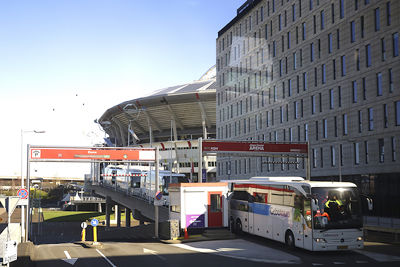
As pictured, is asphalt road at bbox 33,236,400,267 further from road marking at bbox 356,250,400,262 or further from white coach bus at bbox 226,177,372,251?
white coach bus at bbox 226,177,372,251

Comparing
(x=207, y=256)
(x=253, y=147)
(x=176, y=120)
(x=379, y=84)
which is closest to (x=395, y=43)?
(x=379, y=84)

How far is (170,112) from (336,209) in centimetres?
9522

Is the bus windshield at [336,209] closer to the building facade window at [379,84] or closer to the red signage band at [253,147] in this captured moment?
the red signage band at [253,147]

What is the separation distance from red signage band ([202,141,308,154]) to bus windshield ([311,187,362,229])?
17.7m

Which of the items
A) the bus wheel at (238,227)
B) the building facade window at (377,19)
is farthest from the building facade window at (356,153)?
the bus wheel at (238,227)

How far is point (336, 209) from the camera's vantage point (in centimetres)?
2167

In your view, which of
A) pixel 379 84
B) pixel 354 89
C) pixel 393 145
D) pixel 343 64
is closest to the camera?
pixel 393 145

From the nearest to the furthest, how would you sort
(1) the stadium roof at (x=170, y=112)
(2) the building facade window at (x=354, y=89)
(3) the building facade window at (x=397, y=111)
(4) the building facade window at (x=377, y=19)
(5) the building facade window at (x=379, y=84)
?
(3) the building facade window at (x=397, y=111), (5) the building facade window at (x=379, y=84), (4) the building facade window at (x=377, y=19), (2) the building facade window at (x=354, y=89), (1) the stadium roof at (x=170, y=112)

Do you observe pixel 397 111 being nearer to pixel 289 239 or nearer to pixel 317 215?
pixel 289 239

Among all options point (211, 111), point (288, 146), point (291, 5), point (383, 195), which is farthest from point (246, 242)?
point (211, 111)

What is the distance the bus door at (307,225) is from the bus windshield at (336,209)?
28cm

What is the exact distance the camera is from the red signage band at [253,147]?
3902 cm

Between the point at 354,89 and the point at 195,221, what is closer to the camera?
the point at 195,221

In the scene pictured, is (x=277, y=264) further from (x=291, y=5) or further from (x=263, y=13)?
(x=263, y=13)
